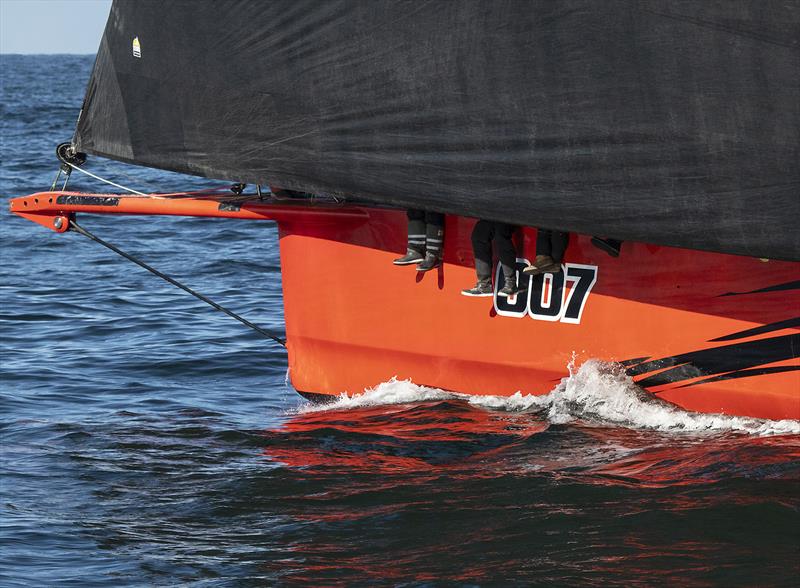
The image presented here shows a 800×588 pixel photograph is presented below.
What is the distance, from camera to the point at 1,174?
18531 mm

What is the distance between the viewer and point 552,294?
6699 millimetres

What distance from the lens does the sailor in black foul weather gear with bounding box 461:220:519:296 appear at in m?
6.63

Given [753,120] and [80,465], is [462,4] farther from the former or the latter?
[80,465]

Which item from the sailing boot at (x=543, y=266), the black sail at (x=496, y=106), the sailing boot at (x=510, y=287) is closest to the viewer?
the black sail at (x=496, y=106)

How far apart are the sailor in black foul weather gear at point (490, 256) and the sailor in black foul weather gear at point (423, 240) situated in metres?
0.22

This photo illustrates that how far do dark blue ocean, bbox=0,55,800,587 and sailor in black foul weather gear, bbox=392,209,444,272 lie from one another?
2.94ft

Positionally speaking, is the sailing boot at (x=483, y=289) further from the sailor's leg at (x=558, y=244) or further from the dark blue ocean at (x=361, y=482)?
the dark blue ocean at (x=361, y=482)

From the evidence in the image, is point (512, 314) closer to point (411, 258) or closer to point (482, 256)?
point (482, 256)

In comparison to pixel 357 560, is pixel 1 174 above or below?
above

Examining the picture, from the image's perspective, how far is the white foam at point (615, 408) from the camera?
6.40 meters

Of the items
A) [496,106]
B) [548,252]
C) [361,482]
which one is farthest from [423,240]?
[361,482]

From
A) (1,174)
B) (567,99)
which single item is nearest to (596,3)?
(567,99)

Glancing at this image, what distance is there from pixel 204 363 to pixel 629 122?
4.42 metres

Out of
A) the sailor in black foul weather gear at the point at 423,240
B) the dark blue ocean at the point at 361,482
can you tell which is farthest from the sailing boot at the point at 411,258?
the dark blue ocean at the point at 361,482
